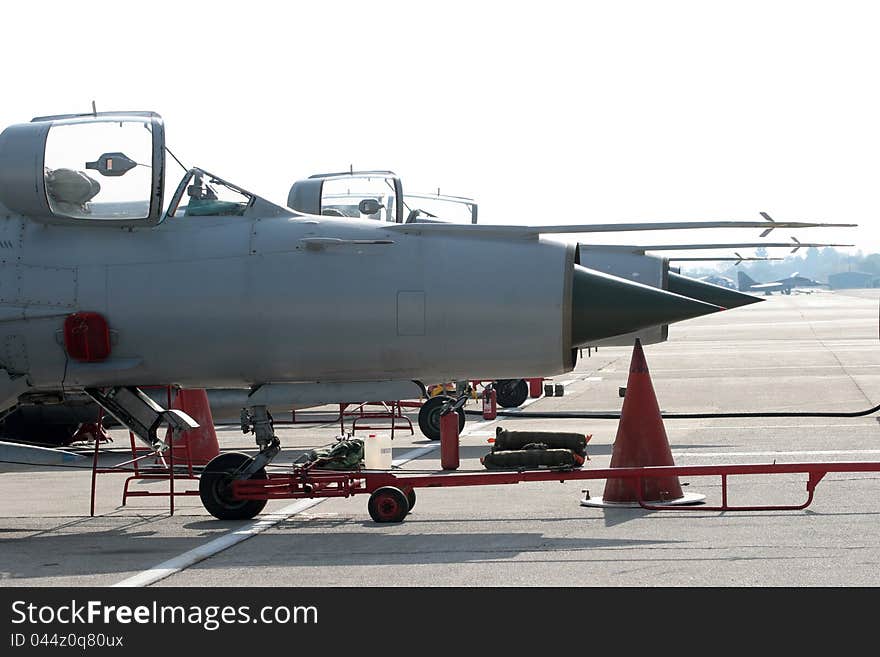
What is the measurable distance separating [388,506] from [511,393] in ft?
41.7

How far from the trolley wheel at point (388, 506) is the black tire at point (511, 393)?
41.1 ft

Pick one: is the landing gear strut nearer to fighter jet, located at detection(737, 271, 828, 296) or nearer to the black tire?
Answer: the black tire

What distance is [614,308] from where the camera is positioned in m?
9.11

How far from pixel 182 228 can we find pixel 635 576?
4.52 meters

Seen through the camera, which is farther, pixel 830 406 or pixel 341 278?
pixel 830 406

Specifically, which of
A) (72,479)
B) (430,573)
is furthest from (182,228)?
(72,479)

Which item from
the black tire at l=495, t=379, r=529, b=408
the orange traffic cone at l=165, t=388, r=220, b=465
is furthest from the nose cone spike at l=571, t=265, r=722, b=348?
the black tire at l=495, t=379, r=529, b=408

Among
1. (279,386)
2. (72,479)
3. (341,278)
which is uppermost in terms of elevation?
(341,278)

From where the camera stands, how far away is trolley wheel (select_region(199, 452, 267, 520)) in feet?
33.4

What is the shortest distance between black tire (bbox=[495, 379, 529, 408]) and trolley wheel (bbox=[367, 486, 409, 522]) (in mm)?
12518

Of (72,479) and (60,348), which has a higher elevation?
(60,348)

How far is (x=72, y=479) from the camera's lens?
13938 mm
